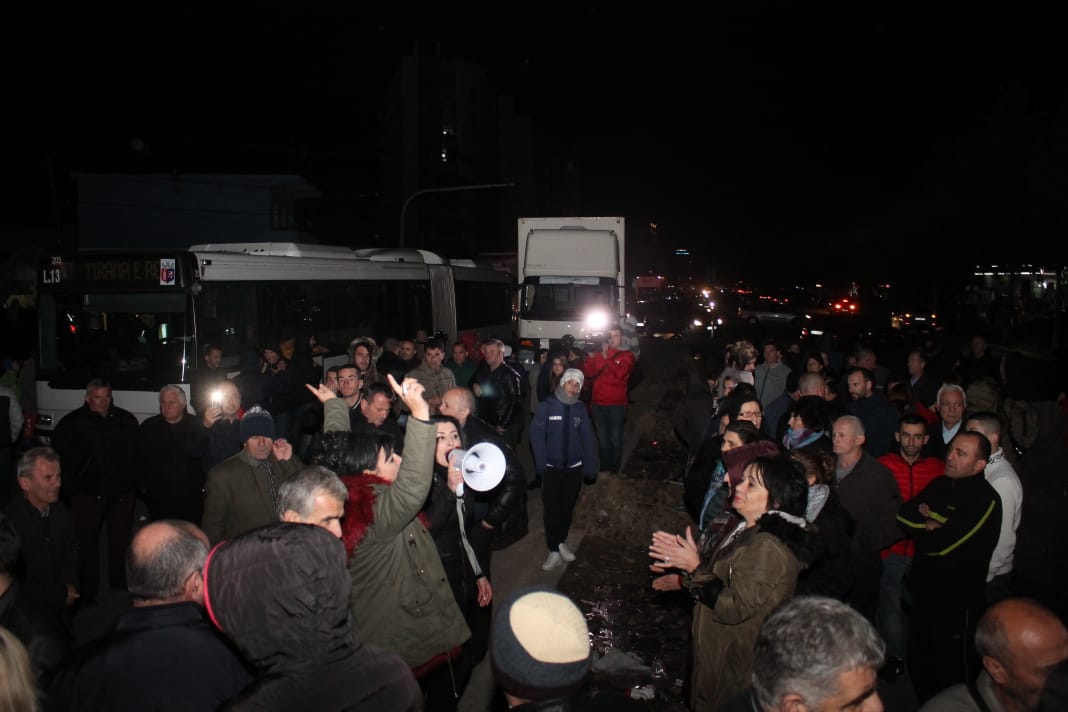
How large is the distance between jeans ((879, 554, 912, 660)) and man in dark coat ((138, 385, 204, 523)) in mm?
5479

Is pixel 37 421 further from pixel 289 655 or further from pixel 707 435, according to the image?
pixel 289 655

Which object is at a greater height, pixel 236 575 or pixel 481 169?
pixel 481 169

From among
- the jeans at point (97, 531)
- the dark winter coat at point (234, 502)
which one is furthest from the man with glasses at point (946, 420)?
the jeans at point (97, 531)

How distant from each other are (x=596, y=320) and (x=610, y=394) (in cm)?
866

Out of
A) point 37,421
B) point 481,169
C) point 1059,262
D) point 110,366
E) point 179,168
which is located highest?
point 481,169

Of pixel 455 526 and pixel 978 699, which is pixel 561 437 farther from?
pixel 978 699

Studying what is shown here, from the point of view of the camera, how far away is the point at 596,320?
62.5 ft

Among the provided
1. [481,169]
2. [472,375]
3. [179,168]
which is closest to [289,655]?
[472,375]

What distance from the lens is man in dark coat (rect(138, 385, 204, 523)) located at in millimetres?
6828

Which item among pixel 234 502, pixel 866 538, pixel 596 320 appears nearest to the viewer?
pixel 866 538

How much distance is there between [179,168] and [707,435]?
126 ft

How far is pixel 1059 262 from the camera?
2498cm

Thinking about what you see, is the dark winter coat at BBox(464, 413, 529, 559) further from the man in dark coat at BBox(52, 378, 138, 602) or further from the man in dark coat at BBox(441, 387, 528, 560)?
the man in dark coat at BBox(52, 378, 138, 602)

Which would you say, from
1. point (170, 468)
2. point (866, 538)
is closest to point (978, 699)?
point (866, 538)
